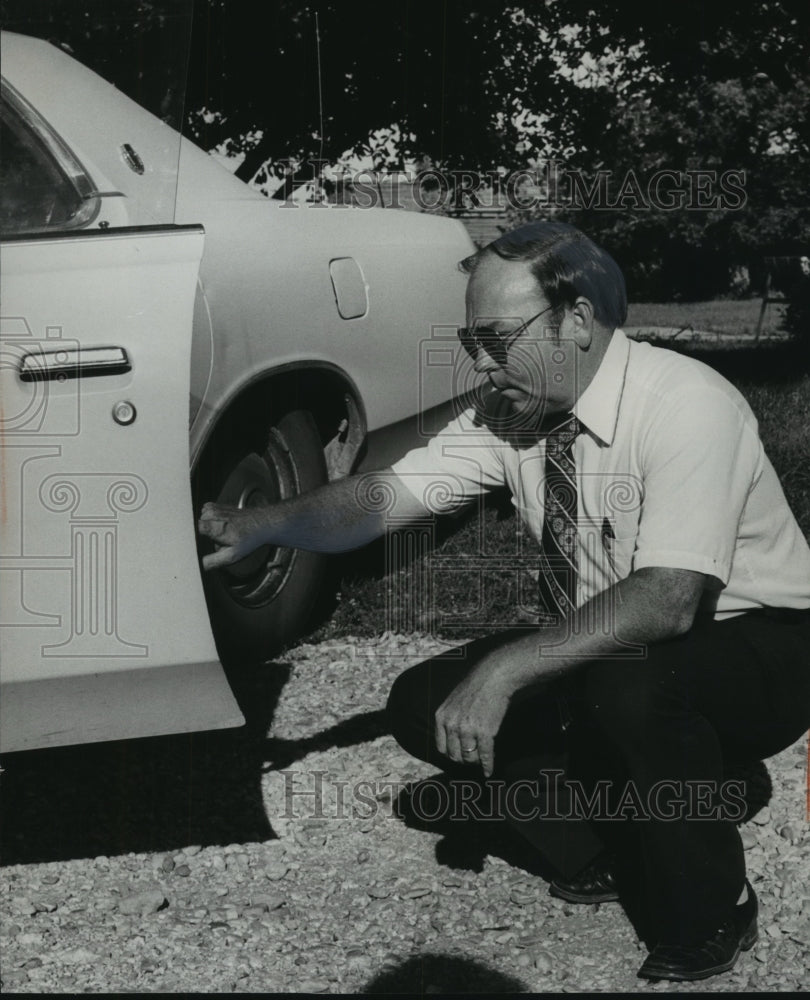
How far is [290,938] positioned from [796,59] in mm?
7096

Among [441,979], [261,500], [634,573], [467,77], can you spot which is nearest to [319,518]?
[634,573]

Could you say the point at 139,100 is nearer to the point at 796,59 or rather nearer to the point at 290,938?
the point at 290,938

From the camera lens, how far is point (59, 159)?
2.43 meters

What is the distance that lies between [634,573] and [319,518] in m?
0.74

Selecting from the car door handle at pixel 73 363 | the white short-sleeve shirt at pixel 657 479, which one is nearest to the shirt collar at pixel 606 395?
the white short-sleeve shirt at pixel 657 479

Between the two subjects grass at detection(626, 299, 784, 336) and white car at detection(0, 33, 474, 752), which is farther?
grass at detection(626, 299, 784, 336)

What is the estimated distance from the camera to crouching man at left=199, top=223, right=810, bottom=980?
2152 mm

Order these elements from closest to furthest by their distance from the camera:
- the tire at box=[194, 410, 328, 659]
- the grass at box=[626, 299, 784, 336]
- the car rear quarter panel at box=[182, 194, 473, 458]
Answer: the car rear quarter panel at box=[182, 194, 473, 458] → the tire at box=[194, 410, 328, 659] → the grass at box=[626, 299, 784, 336]

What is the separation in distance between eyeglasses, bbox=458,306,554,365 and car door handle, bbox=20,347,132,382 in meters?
0.64

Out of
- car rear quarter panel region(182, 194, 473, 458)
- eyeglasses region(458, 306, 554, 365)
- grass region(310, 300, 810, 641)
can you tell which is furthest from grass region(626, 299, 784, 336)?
eyeglasses region(458, 306, 554, 365)

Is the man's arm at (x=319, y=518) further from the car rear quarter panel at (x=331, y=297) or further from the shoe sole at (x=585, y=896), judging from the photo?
the shoe sole at (x=585, y=896)

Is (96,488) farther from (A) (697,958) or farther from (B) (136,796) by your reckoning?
(A) (697,958)

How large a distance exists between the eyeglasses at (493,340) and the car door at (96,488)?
1.75ft

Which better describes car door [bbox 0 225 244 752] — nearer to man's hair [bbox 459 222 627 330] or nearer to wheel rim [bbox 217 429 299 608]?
man's hair [bbox 459 222 627 330]
